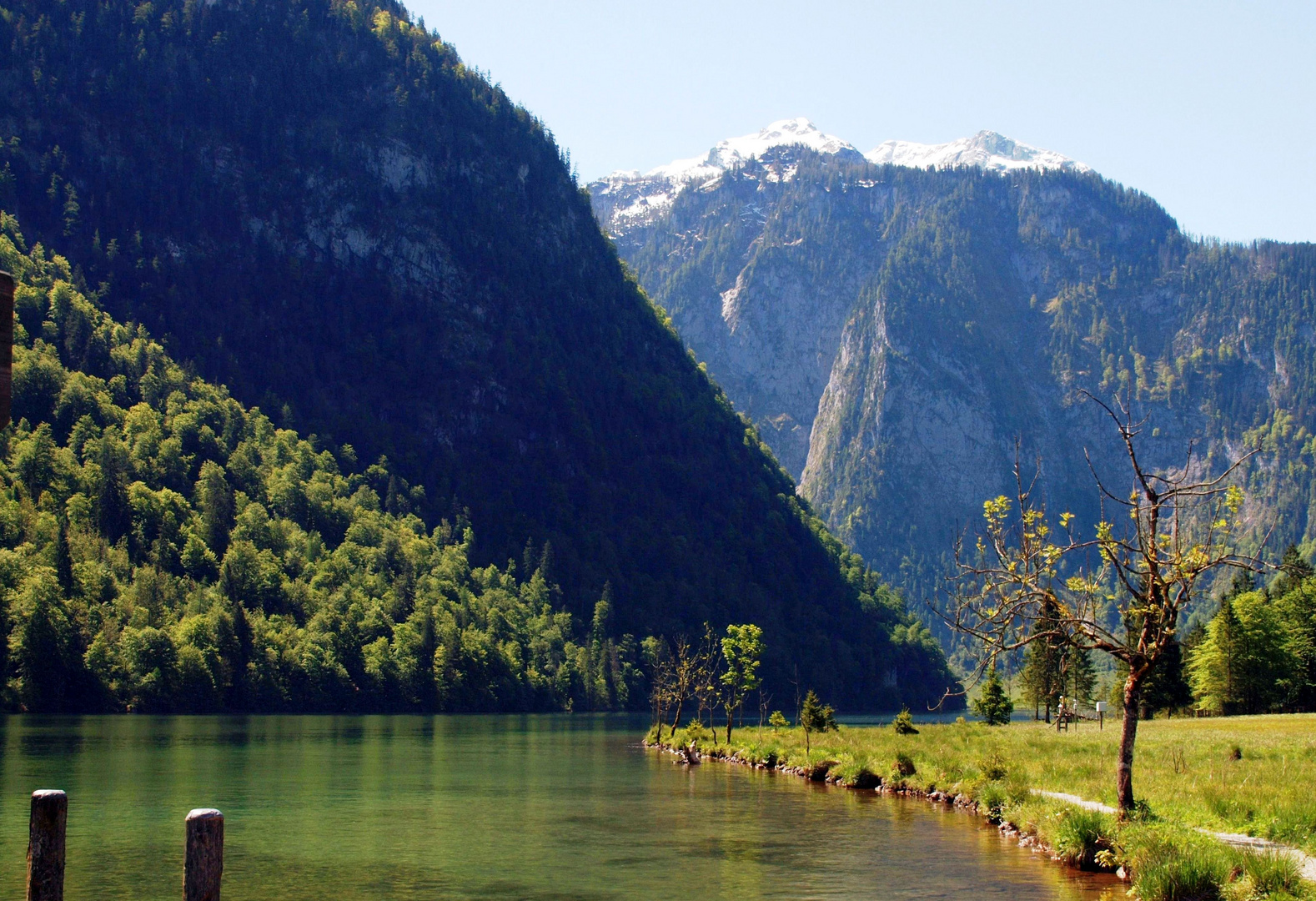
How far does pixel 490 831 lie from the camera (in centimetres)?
5103

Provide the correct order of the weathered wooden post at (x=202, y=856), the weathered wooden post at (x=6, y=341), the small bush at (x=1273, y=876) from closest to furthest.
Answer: the weathered wooden post at (x=6, y=341) < the weathered wooden post at (x=202, y=856) < the small bush at (x=1273, y=876)

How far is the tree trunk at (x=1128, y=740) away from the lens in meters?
35.0

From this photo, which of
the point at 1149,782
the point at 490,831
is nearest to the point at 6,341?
the point at 490,831

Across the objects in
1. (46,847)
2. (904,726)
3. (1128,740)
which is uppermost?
(46,847)

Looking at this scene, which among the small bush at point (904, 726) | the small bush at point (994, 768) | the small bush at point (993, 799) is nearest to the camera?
the small bush at point (993, 799)

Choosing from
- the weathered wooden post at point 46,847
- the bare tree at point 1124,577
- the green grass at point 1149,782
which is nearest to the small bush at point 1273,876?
the green grass at point 1149,782

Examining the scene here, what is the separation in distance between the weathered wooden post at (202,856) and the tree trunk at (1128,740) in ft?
84.2

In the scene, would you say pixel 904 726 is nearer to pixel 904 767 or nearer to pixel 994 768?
pixel 904 767

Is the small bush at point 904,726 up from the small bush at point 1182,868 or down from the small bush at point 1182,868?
down

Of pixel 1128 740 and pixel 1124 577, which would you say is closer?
pixel 1124 577

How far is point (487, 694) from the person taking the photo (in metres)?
195

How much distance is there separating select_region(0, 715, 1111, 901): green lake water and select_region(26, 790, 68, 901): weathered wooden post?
771 inches

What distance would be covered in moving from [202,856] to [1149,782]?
1551 inches

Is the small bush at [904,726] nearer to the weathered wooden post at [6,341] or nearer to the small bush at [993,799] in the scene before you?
the small bush at [993,799]
